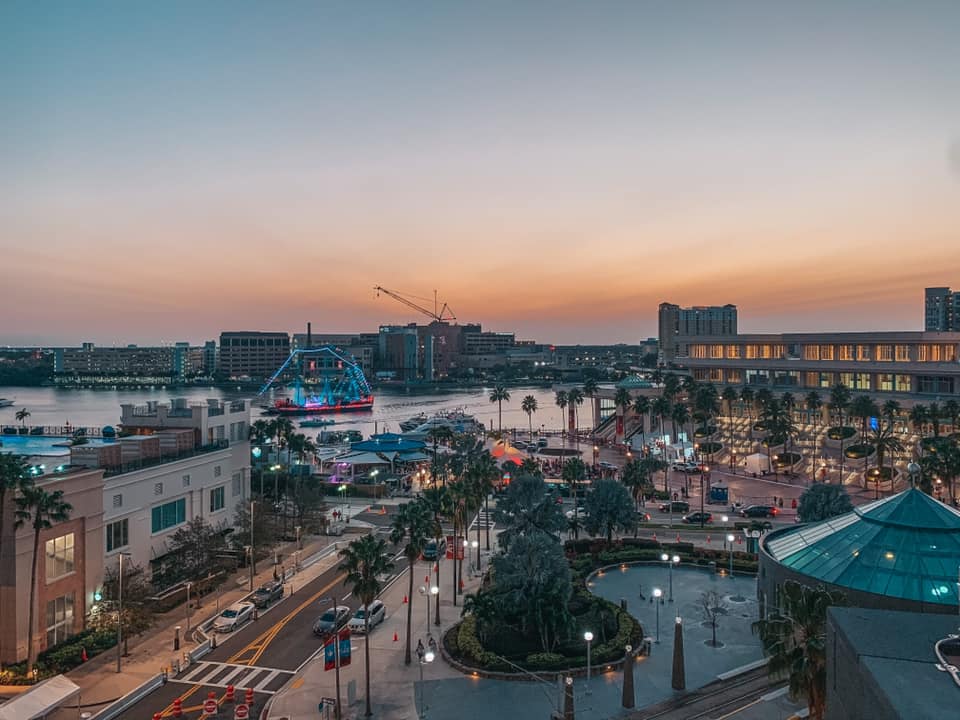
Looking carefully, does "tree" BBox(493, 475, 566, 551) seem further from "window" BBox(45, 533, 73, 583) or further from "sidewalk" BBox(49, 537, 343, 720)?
"window" BBox(45, 533, 73, 583)

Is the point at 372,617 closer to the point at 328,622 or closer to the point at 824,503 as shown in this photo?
the point at 328,622

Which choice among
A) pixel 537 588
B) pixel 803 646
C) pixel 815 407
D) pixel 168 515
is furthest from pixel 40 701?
pixel 815 407

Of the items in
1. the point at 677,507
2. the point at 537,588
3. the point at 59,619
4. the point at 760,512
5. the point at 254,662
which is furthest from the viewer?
the point at 677,507

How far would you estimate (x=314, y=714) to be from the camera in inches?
1025

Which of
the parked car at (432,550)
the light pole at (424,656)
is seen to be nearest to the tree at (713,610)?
the light pole at (424,656)

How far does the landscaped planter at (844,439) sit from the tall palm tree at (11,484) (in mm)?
80436

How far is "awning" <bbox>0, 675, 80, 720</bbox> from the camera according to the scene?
2356cm

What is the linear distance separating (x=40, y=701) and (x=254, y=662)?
861 centimetres

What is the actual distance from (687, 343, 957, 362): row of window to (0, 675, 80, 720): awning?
9023cm

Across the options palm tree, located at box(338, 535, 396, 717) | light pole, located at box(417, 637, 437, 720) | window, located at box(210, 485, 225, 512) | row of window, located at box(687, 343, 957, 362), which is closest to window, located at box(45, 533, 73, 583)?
window, located at box(210, 485, 225, 512)

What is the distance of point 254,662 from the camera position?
→ 30844 mm

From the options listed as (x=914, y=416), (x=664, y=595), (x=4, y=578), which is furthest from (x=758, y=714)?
(x=914, y=416)

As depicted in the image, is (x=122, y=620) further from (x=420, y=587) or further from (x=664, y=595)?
(x=664, y=595)

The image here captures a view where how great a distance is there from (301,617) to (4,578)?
44.8 feet
